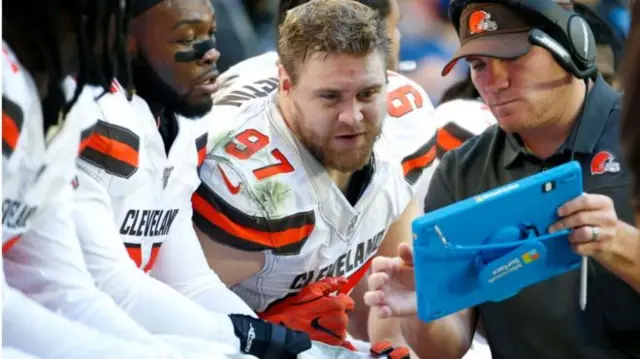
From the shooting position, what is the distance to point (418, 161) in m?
1.33

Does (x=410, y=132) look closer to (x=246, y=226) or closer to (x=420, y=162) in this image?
(x=420, y=162)

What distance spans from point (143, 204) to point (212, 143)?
24cm

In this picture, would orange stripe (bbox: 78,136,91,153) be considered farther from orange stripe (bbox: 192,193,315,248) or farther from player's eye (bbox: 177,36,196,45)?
orange stripe (bbox: 192,193,315,248)

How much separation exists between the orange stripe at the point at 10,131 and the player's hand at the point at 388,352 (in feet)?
1.66

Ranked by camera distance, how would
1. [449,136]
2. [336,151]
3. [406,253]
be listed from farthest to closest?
[449,136] → [336,151] → [406,253]

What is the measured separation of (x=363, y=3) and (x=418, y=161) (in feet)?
0.78

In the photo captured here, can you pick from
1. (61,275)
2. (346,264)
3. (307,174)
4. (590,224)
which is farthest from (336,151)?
(61,275)

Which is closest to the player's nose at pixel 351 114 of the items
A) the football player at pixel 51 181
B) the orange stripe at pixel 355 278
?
the orange stripe at pixel 355 278

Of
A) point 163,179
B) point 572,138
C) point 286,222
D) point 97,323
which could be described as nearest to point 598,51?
point 572,138

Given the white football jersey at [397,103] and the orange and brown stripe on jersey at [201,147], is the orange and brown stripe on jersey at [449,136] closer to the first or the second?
the white football jersey at [397,103]

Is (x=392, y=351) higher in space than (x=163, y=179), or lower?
lower

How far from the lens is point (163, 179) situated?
0.94 metres

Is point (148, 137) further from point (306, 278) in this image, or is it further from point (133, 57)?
point (306, 278)

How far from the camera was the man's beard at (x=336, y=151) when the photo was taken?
1.16 metres
